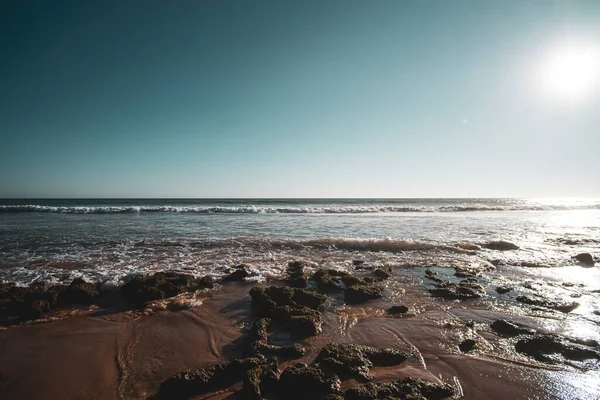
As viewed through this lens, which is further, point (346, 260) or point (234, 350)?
point (346, 260)

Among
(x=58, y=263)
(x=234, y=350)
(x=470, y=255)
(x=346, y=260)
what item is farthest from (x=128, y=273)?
(x=470, y=255)

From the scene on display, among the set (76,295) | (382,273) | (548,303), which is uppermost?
(76,295)

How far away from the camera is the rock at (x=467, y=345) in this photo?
4.33m

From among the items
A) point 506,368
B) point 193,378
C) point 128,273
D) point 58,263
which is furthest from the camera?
point 58,263

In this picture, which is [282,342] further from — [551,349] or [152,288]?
[551,349]

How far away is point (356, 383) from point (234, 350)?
188cm

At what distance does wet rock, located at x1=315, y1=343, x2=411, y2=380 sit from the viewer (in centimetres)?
367

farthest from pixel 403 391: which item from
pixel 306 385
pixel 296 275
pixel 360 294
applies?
pixel 296 275

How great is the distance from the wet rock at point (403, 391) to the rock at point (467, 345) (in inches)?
44.8

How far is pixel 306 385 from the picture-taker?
10.8 ft

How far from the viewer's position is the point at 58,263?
365 inches

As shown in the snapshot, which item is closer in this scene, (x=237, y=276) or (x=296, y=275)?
(x=237, y=276)

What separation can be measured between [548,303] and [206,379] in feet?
23.4

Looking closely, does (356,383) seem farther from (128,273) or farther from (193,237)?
(193,237)
